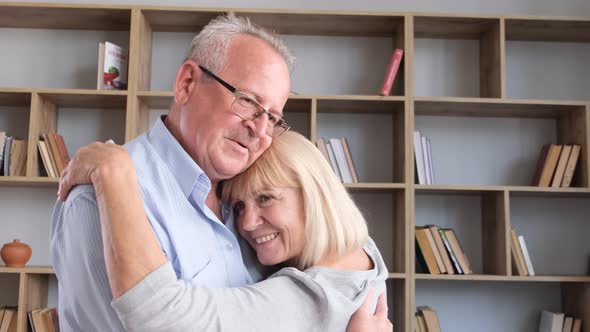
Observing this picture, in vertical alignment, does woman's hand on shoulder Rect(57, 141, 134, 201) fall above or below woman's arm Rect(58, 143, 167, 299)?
above

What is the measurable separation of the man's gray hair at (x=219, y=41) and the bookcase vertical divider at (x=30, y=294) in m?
2.24

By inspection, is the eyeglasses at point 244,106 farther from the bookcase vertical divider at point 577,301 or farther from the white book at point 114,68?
the bookcase vertical divider at point 577,301

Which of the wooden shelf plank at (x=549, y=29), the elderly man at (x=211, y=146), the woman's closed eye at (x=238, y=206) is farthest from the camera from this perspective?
the wooden shelf plank at (x=549, y=29)

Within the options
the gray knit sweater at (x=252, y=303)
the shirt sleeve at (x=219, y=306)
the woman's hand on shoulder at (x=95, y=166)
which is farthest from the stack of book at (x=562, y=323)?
the woman's hand on shoulder at (x=95, y=166)

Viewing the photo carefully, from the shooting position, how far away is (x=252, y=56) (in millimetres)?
1495

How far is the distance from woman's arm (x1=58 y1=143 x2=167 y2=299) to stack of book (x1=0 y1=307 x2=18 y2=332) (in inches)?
100

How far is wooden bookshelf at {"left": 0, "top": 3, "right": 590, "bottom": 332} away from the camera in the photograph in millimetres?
3414

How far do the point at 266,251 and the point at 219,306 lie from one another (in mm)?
368

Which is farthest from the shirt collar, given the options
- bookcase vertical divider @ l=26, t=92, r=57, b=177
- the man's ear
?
bookcase vertical divider @ l=26, t=92, r=57, b=177

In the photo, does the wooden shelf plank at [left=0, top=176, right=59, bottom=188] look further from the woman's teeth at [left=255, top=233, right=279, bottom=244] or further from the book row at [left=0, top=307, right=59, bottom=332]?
the woman's teeth at [left=255, top=233, right=279, bottom=244]

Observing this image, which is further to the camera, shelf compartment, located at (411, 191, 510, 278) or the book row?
shelf compartment, located at (411, 191, 510, 278)

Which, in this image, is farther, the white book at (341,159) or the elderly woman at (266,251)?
the white book at (341,159)

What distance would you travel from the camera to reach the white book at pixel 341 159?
349 centimetres

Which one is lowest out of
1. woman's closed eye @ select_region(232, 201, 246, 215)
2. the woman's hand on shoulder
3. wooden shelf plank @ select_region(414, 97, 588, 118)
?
woman's closed eye @ select_region(232, 201, 246, 215)
